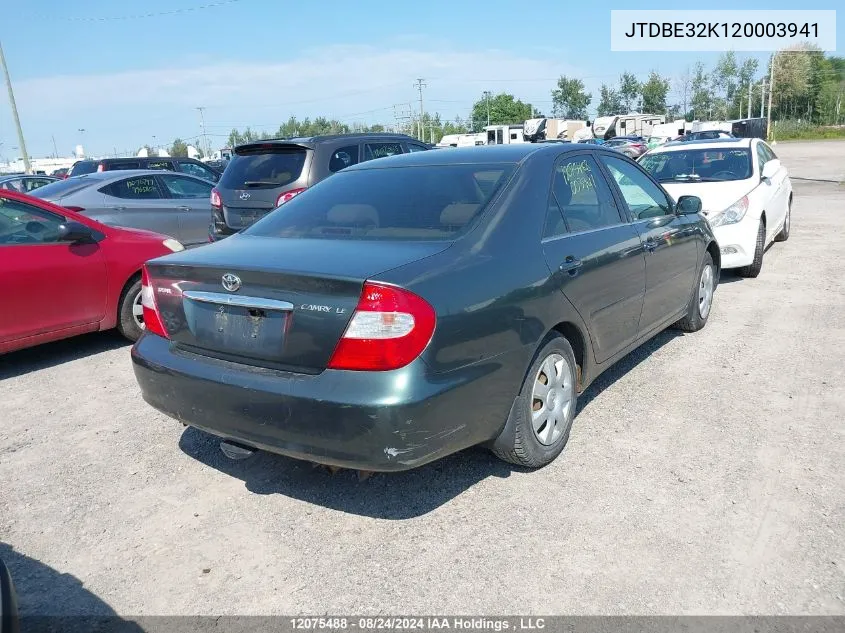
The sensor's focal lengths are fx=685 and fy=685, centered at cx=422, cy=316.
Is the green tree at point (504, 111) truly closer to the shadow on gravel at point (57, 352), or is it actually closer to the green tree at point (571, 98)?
the green tree at point (571, 98)

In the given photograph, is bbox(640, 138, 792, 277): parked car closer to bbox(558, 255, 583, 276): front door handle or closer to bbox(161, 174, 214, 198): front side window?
bbox(558, 255, 583, 276): front door handle

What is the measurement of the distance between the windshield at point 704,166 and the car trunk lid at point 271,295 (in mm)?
6475

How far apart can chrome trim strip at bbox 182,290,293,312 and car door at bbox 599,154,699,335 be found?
252 centimetres

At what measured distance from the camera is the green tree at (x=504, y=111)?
10325 cm

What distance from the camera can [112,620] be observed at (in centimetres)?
251

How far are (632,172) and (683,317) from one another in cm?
134

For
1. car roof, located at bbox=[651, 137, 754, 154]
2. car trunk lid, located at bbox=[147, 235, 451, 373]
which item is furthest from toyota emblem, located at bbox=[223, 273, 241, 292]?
car roof, located at bbox=[651, 137, 754, 154]

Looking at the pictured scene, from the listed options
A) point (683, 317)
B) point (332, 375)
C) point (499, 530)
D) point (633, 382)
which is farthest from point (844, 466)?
point (332, 375)

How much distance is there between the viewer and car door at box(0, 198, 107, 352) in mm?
5195

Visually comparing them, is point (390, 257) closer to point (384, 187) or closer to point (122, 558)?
point (384, 187)

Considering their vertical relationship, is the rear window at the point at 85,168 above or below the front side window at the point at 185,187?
above

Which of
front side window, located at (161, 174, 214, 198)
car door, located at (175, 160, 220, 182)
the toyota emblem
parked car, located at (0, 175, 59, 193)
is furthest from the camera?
parked car, located at (0, 175, 59, 193)

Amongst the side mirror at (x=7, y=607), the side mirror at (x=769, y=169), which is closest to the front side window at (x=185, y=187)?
the side mirror at (x=769, y=169)

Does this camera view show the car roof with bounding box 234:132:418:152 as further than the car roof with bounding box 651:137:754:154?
No
